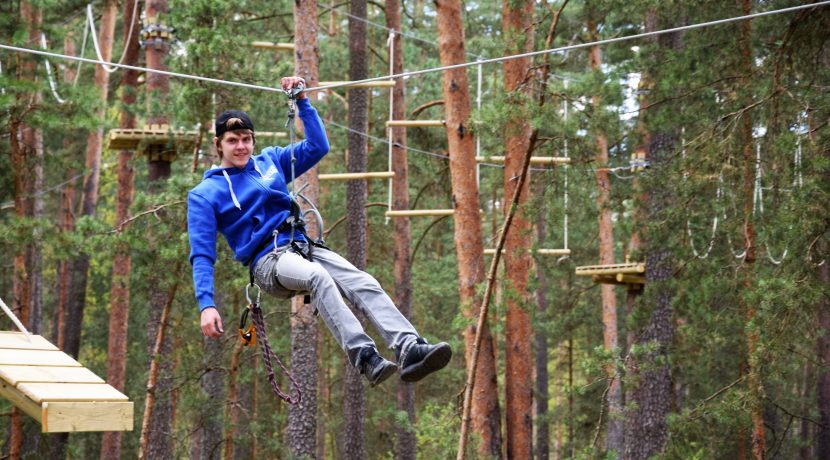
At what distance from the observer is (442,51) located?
10.4m

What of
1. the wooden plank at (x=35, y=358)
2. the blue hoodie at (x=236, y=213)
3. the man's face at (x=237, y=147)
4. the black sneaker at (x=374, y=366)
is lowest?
the wooden plank at (x=35, y=358)

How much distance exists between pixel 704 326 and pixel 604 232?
19.8ft

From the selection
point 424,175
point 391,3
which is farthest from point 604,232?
point 391,3

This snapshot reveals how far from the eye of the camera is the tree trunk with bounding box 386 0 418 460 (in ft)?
56.6

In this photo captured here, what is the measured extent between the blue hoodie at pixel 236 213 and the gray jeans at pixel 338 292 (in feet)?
0.45

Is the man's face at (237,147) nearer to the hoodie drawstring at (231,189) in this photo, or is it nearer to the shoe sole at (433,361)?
the hoodie drawstring at (231,189)

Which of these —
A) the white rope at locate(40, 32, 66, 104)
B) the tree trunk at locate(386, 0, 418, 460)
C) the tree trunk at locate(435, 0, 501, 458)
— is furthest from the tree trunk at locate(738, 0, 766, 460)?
the tree trunk at locate(386, 0, 418, 460)

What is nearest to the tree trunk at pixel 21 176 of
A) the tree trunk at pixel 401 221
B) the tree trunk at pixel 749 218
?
the tree trunk at pixel 401 221

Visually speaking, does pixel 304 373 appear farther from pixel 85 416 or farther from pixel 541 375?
pixel 541 375

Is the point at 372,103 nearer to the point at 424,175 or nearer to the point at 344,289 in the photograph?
the point at 424,175

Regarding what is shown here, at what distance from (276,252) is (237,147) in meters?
0.58

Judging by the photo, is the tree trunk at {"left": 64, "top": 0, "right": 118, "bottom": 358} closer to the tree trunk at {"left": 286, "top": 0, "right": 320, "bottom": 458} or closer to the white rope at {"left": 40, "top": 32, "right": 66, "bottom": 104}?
the white rope at {"left": 40, "top": 32, "right": 66, "bottom": 104}

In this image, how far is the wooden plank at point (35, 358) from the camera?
567 cm

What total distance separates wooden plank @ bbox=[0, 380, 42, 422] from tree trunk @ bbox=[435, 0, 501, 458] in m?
5.50
